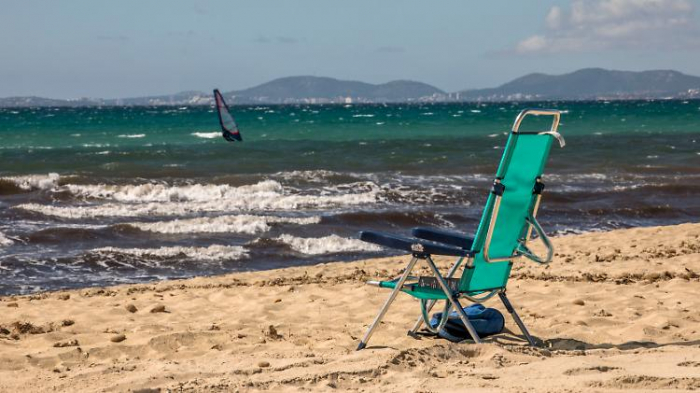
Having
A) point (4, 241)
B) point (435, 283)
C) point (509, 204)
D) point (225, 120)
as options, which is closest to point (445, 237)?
point (435, 283)

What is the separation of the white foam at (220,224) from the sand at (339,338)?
14.5 ft

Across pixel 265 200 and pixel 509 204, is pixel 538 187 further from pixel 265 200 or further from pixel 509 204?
pixel 265 200

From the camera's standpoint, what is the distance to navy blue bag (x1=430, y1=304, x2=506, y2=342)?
19.2 ft

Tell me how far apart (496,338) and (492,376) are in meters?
1.28

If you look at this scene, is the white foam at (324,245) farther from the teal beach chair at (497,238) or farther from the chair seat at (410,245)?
the chair seat at (410,245)

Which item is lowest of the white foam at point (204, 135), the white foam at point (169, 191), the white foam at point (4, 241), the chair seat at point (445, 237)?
the white foam at point (204, 135)

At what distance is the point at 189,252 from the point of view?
11.8 metres

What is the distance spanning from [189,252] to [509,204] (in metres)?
7.25

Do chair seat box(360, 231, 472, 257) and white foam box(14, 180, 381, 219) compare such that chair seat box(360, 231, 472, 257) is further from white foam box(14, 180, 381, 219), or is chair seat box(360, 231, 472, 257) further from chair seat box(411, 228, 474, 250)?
white foam box(14, 180, 381, 219)

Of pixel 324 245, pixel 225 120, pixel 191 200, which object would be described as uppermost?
pixel 225 120

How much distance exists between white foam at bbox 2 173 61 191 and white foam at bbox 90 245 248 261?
10.2 metres

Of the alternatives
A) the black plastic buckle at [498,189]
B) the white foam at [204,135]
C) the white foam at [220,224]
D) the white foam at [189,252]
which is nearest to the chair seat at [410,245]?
the black plastic buckle at [498,189]

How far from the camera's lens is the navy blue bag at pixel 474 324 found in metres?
5.84

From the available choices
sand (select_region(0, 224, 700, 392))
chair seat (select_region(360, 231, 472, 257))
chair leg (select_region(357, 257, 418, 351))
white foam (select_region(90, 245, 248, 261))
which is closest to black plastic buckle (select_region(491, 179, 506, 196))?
chair seat (select_region(360, 231, 472, 257))
